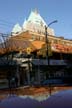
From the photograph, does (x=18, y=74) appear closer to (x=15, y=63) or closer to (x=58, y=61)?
(x=15, y=63)

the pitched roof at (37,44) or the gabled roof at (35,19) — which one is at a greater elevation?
the gabled roof at (35,19)

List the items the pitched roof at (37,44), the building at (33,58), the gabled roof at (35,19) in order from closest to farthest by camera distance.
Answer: the building at (33,58), the pitched roof at (37,44), the gabled roof at (35,19)

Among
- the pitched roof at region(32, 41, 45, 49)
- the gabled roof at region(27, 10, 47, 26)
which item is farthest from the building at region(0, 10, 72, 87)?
the gabled roof at region(27, 10, 47, 26)

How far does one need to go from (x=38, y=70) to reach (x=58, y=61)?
6.02m

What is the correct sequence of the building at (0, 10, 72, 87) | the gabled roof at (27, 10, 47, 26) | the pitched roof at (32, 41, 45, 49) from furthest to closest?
1. the gabled roof at (27, 10, 47, 26)
2. the pitched roof at (32, 41, 45, 49)
3. the building at (0, 10, 72, 87)

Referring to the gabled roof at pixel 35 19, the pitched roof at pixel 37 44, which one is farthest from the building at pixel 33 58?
the gabled roof at pixel 35 19

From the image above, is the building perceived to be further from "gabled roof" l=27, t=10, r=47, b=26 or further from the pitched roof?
"gabled roof" l=27, t=10, r=47, b=26

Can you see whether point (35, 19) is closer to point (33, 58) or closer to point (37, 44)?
point (37, 44)

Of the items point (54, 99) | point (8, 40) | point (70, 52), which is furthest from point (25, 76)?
point (54, 99)

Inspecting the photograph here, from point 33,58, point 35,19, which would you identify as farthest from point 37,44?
point 35,19

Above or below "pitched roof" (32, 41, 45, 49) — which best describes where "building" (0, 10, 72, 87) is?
below

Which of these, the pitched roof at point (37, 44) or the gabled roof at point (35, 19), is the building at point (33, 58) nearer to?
the pitched roof at point (37, 44)

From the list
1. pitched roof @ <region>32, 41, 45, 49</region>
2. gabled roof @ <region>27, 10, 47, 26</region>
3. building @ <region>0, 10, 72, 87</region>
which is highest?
gabled roof @ <region>27, 10, 47, 26</region>

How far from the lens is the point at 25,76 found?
66062 millimetres
